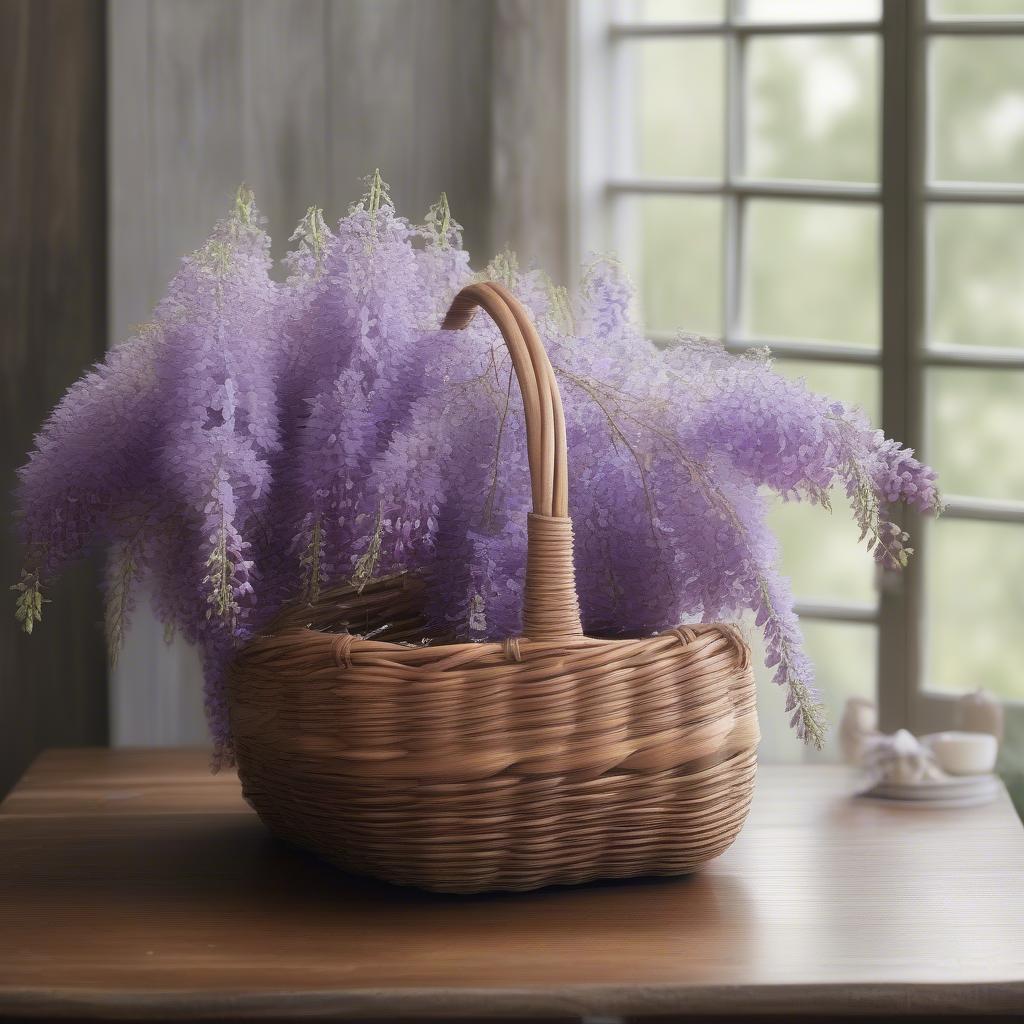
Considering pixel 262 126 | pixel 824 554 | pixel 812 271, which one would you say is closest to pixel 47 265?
pixel 262 126

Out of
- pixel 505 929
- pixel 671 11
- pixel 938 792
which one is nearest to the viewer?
pixel 505 929

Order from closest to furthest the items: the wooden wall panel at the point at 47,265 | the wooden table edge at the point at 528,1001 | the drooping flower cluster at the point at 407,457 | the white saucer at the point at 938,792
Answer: the wooden table edge at the point at 528,1001 → the drooping flower cluster at the point at 407,457 → the white saucer at the point at 938,792 → the wooden wall panel at the point at 47,265

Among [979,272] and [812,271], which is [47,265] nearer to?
[812,271]

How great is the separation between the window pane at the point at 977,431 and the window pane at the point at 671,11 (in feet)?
→ 2.00

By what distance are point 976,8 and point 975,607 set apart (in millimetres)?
787

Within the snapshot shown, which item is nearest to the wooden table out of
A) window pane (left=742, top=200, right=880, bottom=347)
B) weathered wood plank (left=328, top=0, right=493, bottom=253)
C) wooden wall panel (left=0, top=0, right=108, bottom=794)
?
wooden wall panel (left=0, top=0, right=108, bottom=794)

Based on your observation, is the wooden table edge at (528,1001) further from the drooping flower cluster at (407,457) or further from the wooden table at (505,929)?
the drooping flower cluster at (407,457)

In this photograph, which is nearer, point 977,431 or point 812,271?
point 977,431

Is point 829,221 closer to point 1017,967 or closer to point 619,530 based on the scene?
point 619,530

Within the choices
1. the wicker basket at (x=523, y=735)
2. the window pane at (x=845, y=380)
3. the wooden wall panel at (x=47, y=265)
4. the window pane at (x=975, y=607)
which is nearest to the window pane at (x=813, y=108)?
the window pane at (x=845, y=380)

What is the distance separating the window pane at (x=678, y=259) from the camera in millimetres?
2023

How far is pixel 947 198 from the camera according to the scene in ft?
5.93

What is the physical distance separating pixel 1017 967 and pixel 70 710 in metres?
1.32

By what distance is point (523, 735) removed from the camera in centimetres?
97
